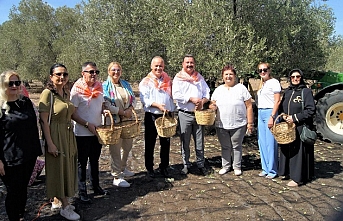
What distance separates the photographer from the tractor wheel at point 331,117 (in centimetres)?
705

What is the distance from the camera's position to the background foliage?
6691 millimetres

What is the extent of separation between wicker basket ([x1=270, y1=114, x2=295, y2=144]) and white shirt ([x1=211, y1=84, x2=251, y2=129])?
547 mm

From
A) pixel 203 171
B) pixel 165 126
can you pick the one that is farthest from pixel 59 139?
pixel 203 171

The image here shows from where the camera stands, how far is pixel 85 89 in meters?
4.09

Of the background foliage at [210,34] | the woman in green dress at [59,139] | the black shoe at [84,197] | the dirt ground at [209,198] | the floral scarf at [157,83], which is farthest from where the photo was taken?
the background foliage at [210,34]

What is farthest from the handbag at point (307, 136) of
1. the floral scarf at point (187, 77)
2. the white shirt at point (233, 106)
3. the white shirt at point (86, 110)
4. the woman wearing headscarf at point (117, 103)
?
the white shirt at point (86, 110)

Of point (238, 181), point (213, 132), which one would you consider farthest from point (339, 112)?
point (238, 181)

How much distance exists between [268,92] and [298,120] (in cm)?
63

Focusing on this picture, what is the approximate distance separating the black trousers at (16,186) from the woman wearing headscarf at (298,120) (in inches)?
140

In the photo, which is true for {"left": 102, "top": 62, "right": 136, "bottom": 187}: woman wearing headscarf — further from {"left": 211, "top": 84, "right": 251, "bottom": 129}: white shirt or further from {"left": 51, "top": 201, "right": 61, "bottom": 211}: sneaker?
{"left": 211, "top": 84, "right": 251, "bottom": 129}: white shirt

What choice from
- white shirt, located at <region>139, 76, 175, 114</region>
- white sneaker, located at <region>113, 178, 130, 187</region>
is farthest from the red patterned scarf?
white sneaker, located at <region>113, 178, 130, 187</region>

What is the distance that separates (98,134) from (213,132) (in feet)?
16.0

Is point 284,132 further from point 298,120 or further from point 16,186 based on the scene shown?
point 16,186

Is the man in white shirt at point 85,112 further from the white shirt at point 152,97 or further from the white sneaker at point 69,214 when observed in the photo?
the white shirt at point 152,97
